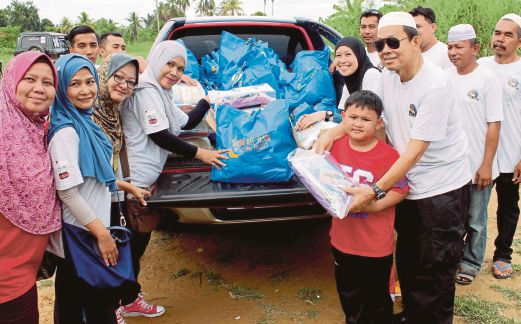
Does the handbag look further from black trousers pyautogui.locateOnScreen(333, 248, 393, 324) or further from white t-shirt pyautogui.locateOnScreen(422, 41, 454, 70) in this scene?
white t-shirt pyautogui.locateOnScreen(422, 41, 454, 70)

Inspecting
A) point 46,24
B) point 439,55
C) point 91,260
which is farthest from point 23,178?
point 46,24

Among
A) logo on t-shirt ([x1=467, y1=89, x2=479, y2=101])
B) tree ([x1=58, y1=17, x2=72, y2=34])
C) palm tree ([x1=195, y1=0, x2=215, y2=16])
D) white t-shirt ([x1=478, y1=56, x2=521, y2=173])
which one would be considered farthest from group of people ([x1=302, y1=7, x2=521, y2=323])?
palm tree ([x1=195, y1=0, x2=215, y2=16])

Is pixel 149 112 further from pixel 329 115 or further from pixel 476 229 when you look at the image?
pixel 476 229

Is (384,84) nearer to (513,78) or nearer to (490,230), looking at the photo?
(513,78)

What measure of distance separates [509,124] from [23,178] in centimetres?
312

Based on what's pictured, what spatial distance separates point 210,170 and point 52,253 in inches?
45.4

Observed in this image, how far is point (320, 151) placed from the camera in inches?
92.9

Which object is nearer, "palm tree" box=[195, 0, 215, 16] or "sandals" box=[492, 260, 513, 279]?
"sandals" box=[492, 260, 513, 279]

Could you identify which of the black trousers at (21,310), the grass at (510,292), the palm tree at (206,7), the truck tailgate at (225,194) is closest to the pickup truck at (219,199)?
the truck tailgate at (225,194)

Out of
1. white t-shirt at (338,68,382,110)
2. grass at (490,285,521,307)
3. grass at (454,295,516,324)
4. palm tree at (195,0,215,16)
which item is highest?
palm tree at (195,0,215,16)

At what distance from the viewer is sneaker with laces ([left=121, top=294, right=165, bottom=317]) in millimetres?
2830

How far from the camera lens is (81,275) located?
1981mm

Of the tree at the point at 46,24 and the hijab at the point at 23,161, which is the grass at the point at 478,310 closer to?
the hijab at the point at 23,161

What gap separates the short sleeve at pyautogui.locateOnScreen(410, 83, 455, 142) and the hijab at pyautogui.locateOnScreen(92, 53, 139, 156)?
1.47m
